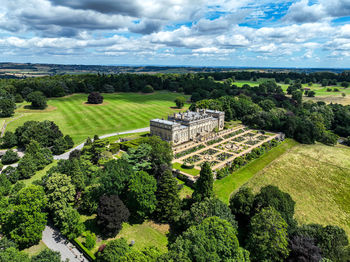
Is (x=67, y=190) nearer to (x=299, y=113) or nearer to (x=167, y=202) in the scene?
(x=167, y=202)

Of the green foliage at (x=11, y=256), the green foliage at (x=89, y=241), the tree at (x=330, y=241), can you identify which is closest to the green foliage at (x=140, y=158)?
the green foliage at (x=89, y=241)

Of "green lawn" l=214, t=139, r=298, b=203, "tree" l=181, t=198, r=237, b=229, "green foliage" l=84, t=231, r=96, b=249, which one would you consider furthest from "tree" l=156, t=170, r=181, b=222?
"green foliage" l=84, t=231, r=96, b=249

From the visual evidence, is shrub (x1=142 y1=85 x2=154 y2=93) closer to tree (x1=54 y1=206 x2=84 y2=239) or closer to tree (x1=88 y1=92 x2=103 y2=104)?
tree (x1=88 y1=92 x2=103 y2=104)

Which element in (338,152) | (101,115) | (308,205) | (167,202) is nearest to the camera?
(167,202)

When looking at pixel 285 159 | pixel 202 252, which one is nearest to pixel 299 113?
pixel 285 159

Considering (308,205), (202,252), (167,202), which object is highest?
(202,252)

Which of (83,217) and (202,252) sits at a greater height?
(202,252)

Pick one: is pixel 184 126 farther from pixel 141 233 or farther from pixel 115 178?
pixel 141 233

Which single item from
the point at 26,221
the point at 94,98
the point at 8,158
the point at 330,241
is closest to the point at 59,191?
the point at 26,221
